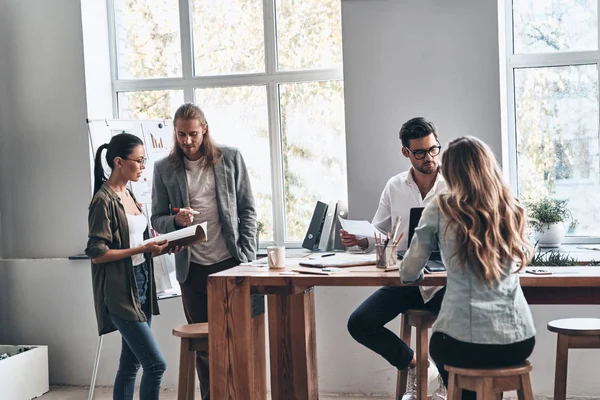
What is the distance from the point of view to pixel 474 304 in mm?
2512

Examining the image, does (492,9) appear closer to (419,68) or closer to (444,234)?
(419,68)

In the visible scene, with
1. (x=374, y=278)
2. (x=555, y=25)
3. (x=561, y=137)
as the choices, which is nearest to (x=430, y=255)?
(x=374, y=278)

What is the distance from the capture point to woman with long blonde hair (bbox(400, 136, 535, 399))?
2506mm

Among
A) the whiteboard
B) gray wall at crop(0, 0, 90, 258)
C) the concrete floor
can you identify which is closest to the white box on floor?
the concrete floor

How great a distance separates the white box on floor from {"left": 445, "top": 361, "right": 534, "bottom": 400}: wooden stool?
2775 millimetres

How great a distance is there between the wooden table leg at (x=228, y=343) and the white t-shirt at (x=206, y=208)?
53 cm

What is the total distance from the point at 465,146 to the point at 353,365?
209 cm

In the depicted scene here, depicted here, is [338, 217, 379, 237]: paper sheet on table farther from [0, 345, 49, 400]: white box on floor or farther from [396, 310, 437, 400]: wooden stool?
[0, 345, 49, 400]: white box on floor

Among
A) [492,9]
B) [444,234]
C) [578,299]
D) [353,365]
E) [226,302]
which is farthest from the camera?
[353,365]

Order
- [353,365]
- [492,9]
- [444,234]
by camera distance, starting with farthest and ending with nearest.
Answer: [353,365], [492,9], [444,234]

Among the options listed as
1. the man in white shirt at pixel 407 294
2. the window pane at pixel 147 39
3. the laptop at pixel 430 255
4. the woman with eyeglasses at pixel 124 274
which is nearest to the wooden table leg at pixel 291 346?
the man in white shirt at pixel 407 294

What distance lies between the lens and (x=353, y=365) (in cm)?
432

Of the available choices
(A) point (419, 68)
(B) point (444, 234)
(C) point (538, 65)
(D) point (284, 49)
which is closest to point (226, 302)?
(B) point (444, 234)

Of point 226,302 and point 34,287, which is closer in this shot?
point 226,302
